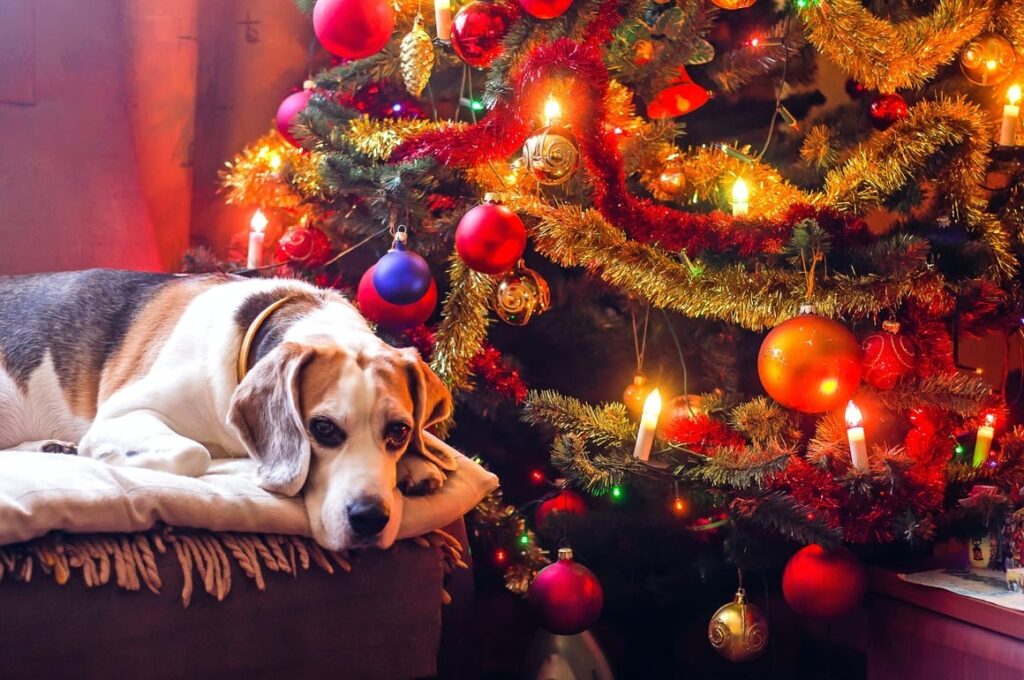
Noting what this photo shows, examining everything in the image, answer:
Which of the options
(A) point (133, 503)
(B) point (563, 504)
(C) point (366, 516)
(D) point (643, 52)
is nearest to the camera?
(A) point (133, 503)

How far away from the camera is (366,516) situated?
153 cm

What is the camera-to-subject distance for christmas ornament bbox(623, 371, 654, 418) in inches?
95.6

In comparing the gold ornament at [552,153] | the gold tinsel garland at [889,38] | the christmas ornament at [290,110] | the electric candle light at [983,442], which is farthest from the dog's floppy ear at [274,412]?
the electric candle light at [983,442]

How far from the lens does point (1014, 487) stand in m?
2.10

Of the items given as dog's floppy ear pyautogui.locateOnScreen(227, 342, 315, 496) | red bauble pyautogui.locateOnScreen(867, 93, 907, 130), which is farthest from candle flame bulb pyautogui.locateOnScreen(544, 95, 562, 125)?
red bauble pyautogui.locateOnScreen(867, 93, 907, 130)

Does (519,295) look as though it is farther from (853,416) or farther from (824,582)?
(824,582)

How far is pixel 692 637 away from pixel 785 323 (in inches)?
43.3

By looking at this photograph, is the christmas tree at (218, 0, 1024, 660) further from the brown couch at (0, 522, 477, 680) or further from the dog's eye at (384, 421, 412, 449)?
the brown couch at (0, 522, 477, 680)

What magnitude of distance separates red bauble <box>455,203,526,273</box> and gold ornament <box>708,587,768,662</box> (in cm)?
93

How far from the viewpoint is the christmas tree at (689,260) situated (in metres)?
1.98

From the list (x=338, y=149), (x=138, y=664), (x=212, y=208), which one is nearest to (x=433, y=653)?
(x=138, y=664)

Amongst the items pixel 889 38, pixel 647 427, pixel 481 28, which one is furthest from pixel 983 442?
pixel 481 28

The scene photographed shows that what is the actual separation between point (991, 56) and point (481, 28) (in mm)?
1312

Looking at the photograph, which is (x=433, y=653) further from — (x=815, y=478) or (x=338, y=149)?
(x=338, y=149)
